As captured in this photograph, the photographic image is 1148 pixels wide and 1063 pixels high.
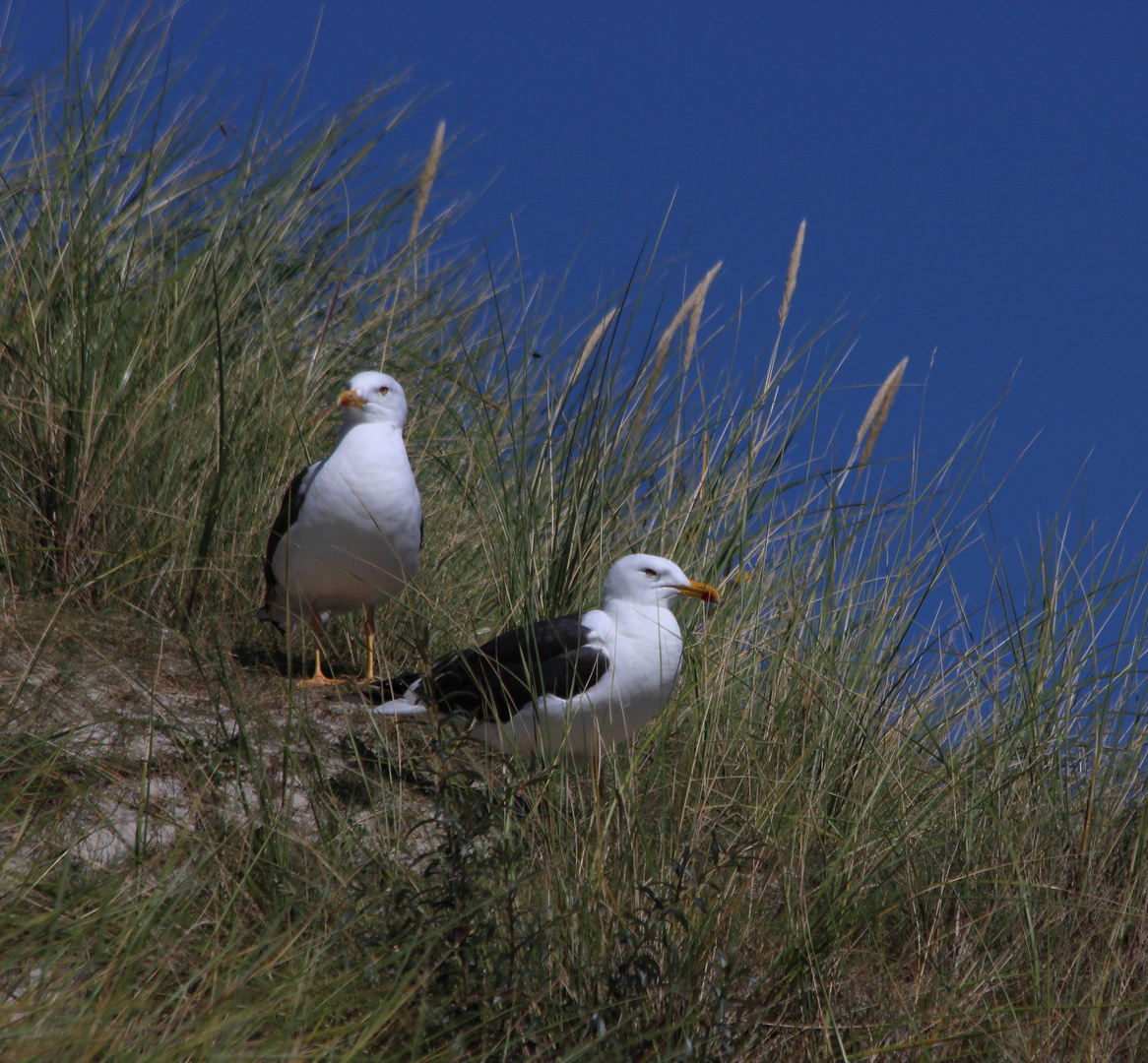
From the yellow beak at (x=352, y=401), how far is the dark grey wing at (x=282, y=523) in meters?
0.25

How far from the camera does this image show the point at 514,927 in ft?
8.17

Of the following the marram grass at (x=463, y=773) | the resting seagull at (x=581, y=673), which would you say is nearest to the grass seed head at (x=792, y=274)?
the marram grass at (x=463, y=773)

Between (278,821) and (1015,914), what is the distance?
5.75ft

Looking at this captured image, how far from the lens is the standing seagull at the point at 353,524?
4137mm

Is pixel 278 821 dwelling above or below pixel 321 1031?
above

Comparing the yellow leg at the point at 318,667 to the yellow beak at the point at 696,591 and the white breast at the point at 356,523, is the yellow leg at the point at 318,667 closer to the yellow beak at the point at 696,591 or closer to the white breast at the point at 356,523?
the white breast at the point at 356,523

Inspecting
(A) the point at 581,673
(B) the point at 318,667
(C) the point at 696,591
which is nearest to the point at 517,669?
(A) the point at 581,673

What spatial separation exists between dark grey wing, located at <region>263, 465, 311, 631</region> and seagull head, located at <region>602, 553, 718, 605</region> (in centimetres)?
133

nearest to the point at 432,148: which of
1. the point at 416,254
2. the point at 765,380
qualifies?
the point at 416,254

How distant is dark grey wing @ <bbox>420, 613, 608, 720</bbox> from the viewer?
3.26 m

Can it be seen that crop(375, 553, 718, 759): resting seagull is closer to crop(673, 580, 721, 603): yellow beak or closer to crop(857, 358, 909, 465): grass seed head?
crop(673, 580, 721, 603): yellow beak

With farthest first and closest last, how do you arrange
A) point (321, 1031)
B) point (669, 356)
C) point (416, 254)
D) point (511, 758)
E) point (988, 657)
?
point (416, 254) → point (669, 356) → point (988, 657) → point (511, 758) → point (321, 1031)

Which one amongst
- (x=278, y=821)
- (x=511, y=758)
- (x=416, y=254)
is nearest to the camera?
(x=278, y=821)

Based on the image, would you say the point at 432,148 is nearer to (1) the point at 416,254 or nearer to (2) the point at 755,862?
(1) the point at 416,254
